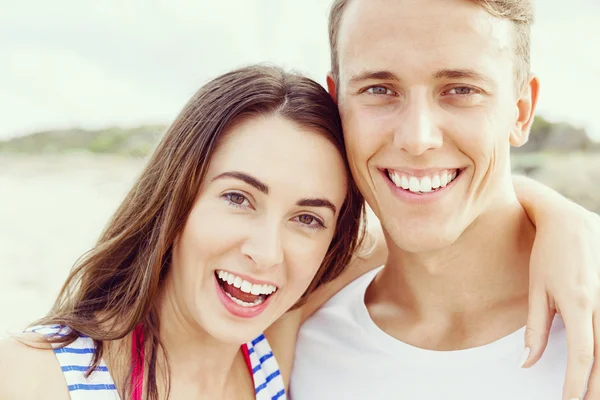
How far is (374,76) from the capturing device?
7.17ft

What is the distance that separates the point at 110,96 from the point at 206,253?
13.0 meters

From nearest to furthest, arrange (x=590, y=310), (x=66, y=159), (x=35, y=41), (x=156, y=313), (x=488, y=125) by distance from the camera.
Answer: (x=590, y=310), (x=488, y=125), (x=156, y=313), (x=66, y=159), (x=35, y=41)

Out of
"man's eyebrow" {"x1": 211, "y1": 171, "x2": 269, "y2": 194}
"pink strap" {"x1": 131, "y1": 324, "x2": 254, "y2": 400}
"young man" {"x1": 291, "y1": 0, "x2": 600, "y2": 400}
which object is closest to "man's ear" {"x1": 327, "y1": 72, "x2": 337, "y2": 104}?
"young man" {"x1": 291, "y1": 0, "x2": 600, "y2": 400}

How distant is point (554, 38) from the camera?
14.7m

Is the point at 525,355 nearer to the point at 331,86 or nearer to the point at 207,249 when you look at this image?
the point at 207,249

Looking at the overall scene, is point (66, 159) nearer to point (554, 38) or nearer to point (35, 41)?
point (35, 41)

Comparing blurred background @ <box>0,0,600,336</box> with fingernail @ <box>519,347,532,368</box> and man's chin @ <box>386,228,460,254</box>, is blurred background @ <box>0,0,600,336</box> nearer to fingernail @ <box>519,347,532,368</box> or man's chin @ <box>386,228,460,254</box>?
man's chin @ <box>386,228,460,254</box>

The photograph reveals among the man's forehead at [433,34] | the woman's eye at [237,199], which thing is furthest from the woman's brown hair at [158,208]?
the man's forehead at [433,34]

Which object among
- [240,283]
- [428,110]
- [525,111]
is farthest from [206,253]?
[525,111]

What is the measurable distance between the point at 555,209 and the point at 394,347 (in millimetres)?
736

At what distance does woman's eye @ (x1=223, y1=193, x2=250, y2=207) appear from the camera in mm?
2156

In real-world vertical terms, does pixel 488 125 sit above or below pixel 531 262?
above

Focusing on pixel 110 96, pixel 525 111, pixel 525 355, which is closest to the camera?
pixel 525 355

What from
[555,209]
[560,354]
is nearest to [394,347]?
[560,354]
